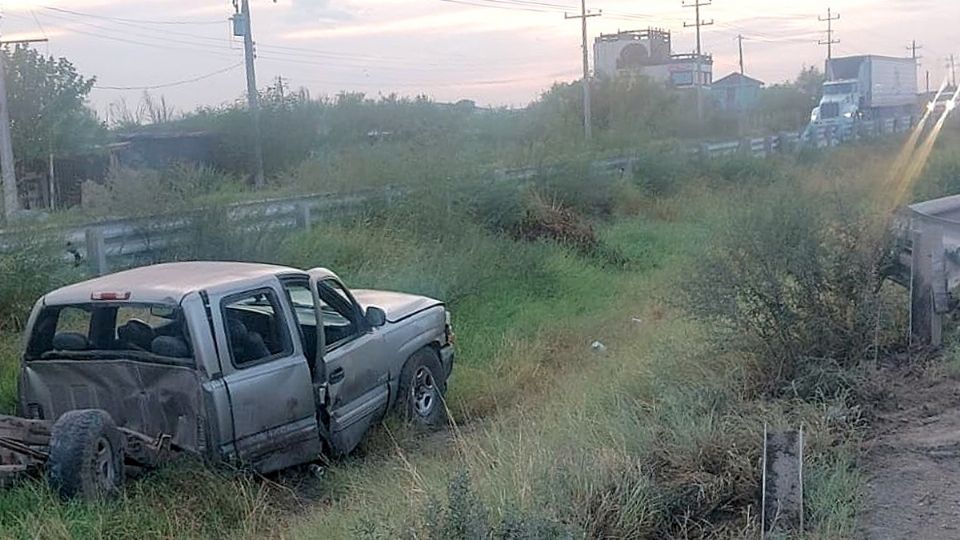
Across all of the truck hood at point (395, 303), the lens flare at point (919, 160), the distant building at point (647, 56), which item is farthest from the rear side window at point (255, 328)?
the distant building at point (647, 56)

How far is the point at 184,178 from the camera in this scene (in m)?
13.6

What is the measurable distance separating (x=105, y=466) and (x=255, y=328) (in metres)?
1.53

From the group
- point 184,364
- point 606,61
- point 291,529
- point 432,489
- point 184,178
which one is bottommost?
point 291,529

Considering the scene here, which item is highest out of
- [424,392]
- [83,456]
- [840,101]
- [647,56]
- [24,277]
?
[647,56]

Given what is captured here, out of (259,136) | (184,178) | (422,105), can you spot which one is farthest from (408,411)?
(422,105)

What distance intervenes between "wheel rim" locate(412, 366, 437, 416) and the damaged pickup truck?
71cm

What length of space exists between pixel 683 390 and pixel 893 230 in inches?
95.9

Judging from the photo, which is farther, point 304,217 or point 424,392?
point 304,217

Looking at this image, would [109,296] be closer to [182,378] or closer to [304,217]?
[182,378]

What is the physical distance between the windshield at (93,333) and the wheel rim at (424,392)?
89.4 inches

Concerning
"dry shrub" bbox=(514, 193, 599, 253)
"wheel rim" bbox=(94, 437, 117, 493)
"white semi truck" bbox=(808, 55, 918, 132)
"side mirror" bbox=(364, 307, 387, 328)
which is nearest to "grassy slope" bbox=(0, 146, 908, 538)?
"wheel rim" bbox=(94, 437, 117, 493)

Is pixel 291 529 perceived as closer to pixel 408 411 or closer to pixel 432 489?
pixel 432 489

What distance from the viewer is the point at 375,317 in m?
7.91

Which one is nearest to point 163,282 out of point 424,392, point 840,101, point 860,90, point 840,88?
point 424,392
